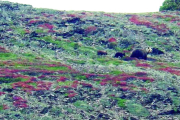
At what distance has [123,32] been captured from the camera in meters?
80.9

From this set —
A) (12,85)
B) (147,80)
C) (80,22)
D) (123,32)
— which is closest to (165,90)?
(147,80)

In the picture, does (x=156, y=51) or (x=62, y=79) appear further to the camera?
(x=156, y=51)

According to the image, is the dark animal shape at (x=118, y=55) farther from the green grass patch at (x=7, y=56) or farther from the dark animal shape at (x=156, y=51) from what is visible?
the green grass patch at (x=7, y=56)

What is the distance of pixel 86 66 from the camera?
58031mm

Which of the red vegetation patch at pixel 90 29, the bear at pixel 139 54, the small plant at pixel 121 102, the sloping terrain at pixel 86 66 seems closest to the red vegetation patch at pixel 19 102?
the sloping terrain at pixel 86 66

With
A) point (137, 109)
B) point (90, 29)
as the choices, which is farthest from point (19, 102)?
point (90, 29)

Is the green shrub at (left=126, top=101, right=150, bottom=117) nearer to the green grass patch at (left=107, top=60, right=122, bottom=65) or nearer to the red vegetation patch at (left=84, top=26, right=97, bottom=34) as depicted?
the green grass patch at (left=107, top=60, right=122, bottom=65)

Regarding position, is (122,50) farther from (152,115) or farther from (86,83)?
(152,115)

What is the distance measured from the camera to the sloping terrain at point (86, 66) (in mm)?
40844

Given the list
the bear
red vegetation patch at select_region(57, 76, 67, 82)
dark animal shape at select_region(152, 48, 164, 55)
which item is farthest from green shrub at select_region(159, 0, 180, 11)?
red vegetation patch at select_region(57, 76, 67, 82)

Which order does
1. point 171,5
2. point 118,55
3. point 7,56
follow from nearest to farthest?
point 7,56, point 118,55, point 171,5

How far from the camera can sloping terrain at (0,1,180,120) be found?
40.8 metres

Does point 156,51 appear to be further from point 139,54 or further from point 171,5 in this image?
point 171,5

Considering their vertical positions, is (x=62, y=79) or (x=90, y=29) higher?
(x=90, y=29)
